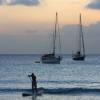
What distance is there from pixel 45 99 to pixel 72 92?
9.38m

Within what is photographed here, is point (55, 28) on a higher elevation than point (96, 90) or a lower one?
higher

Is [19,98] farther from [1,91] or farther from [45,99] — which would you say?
[1,91]

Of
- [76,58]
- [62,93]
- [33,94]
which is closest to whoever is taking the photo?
[33,94]

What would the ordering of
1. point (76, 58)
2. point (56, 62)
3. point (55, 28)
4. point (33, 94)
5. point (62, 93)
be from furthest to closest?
point (76, 58)
point (56, 62)
point (55, 28)
point (62, 93)
point (33, 94)

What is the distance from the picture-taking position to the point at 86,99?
51.5m

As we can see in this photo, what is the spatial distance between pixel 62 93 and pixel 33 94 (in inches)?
356

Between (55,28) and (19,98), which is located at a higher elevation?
(55,28)

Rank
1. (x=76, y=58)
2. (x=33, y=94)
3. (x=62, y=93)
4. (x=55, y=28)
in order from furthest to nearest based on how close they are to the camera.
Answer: (x=76, y=58) → (x=55, y=28) → (x=62, y=93) → (x=33, y=94)

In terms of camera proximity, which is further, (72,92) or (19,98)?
(72,92)

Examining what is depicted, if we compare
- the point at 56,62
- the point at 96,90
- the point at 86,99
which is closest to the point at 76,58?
the point at 56,62

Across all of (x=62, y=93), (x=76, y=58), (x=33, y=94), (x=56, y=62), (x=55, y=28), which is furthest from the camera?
(x=76, y=58)

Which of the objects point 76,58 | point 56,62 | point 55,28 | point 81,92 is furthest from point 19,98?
point 76,58

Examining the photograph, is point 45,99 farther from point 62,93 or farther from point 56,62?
point 56,62

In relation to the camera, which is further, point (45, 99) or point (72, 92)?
point (72, 92)
